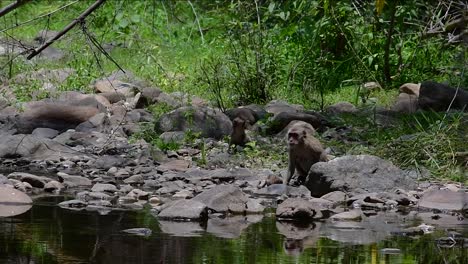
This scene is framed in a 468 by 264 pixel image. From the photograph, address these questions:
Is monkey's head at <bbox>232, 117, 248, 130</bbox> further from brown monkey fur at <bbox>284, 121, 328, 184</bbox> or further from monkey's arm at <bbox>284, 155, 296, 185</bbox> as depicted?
monkey's arm at <bbox>284, 155, 296, 185</bbox>

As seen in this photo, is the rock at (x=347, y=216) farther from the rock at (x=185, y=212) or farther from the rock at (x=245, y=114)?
the rock at (x=245, y=114)

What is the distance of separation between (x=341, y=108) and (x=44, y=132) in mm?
3460

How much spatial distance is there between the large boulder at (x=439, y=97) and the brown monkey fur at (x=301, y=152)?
2.98 meters

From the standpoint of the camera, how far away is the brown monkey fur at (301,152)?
938 cm

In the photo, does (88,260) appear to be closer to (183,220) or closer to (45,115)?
(183,220)

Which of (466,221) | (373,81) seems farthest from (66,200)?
(373,81)

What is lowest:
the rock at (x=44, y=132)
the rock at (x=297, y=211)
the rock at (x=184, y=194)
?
the rock at (x=297, y=211)

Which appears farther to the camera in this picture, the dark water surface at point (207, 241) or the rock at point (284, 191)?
the rock at point (284, 191)

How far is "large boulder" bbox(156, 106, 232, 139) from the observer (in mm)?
11492

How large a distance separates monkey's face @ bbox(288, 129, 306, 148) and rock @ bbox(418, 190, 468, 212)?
130 cm

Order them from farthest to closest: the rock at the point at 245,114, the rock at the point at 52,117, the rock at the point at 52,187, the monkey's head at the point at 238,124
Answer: the rock at the point at 52,117
the rock at the point at 245,114
the monkey's head at the point at 238,124
the rock at the point at 52,187

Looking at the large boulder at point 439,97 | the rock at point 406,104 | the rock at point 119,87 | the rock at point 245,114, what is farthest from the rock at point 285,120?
the rock at point 119,87

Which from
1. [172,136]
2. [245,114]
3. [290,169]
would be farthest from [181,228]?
[245,114]

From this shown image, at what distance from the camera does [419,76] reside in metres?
14.0
